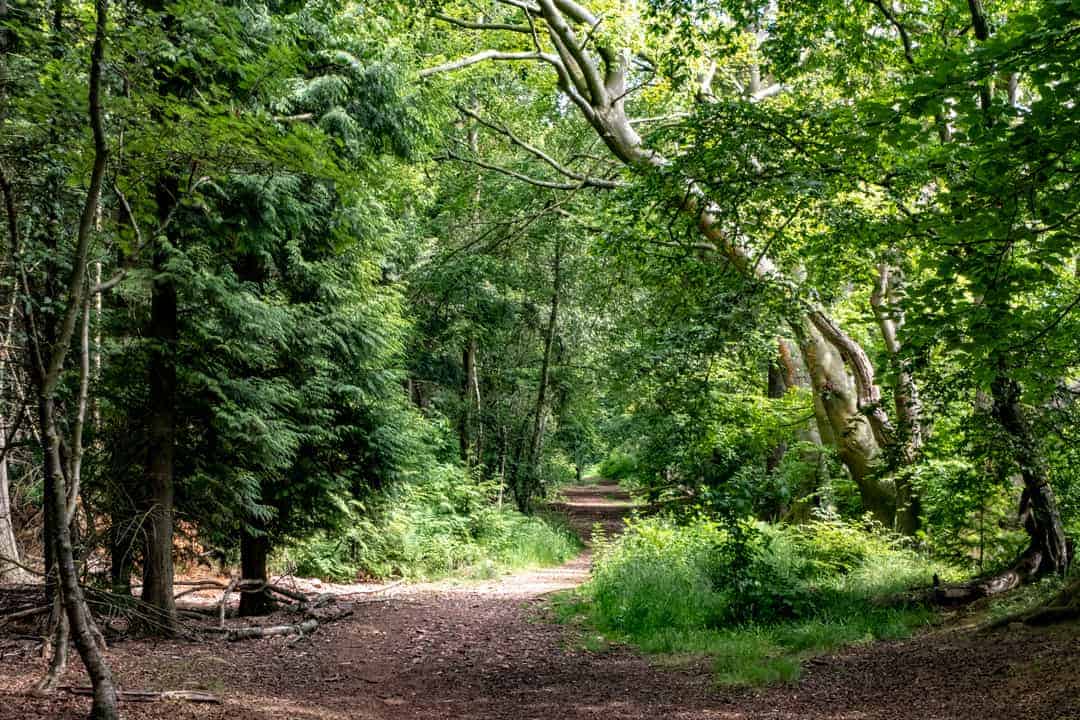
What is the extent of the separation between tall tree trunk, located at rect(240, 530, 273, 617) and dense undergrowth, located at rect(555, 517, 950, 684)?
12.9ft

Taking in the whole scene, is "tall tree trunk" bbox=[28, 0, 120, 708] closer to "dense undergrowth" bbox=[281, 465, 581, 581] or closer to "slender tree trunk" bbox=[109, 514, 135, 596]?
"slender tree trunk" bbox=[109, 514, 135, 596]

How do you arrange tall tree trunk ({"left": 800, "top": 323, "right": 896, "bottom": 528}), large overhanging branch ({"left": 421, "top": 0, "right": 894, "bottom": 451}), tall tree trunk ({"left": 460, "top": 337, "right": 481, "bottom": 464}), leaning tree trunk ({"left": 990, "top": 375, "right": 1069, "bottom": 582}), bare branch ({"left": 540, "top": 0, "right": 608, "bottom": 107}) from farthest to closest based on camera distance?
tall tree trunk ({"left": 460, "top": 337, "right": 481, "bottom": 464}), tall tree trunk ({"left": 800, "top": 323, "right": 896, "bottom": 528}), bare branch ({"left": 540, "top": 0, "right": 608, "bottom": 107}), large overhanging branch ({"left": 421, "top": 0, "right": 894, "bottom": 451}), leaning tree trunk ({"left": 990, "top": 375, "right": 1069, "bottom": 582})

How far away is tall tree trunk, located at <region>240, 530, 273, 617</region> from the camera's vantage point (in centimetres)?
906

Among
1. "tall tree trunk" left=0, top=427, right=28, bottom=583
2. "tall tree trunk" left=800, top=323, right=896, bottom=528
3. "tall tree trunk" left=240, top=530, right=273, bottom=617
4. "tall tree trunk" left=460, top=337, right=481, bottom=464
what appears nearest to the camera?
"tall tree trunk" left=0, top=427, right=28, bottom=583

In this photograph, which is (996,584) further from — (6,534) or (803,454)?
(6,534)

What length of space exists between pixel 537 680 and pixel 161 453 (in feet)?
13.8

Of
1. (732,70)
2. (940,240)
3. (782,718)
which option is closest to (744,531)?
(782,718)

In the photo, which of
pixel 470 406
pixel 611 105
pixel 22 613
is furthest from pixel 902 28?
pixel 470 406

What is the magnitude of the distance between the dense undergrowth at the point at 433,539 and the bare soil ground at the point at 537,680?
2997 millimetres

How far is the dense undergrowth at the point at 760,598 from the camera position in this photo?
746 cm

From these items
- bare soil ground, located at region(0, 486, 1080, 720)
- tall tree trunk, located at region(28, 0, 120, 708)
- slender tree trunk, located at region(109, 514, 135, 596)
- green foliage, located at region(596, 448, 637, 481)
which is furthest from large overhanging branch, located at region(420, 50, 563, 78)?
green foliage, located at region(596, 448, 637, 481)

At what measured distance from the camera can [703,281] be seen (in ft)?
27.7

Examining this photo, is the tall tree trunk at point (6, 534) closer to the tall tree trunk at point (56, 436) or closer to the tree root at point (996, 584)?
the tall tree trunk at point (56, 436)

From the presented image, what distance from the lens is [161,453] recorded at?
7.26 metres
